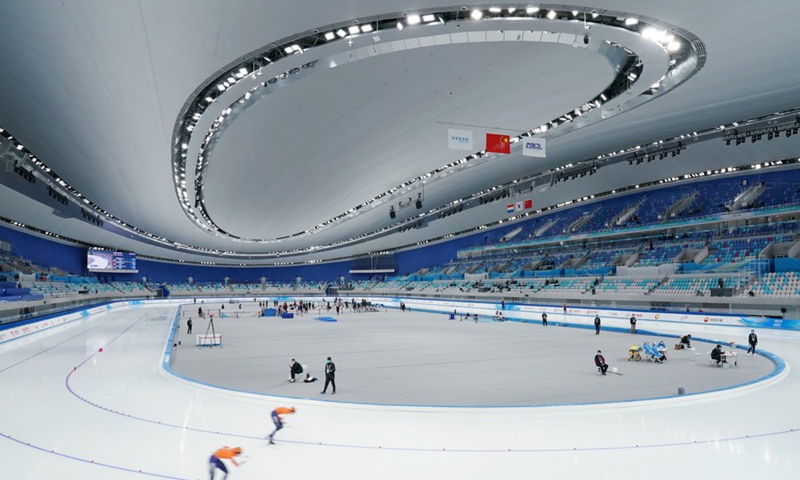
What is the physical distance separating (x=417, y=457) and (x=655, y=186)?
4295cm

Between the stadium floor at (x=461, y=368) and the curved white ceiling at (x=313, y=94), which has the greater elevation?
the curved white ceiling at (x=313, y=94)

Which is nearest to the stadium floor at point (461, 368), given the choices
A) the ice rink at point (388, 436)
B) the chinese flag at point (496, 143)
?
the ice rink at point (388, 436)

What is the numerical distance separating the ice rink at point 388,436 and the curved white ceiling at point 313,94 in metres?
8.34

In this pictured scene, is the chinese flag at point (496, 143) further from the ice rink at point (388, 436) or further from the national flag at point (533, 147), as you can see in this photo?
the ice rink at point (388, 436)

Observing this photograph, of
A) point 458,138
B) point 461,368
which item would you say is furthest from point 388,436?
point 458,138

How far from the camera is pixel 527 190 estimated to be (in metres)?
42.2

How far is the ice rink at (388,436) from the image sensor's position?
659 cm

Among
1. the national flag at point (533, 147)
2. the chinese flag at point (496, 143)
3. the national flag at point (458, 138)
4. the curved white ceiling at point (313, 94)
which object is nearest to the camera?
the curved white ceiling at point (313, 94)

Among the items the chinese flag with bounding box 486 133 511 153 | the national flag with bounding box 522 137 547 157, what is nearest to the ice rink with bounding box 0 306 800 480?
the chinese flag with bounding box 486 133 511 153

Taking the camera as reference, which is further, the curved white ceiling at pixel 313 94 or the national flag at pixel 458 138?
the national flag at pixel 458 138

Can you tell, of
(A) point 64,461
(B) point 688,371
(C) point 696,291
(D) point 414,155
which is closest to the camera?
(A) point 64,461

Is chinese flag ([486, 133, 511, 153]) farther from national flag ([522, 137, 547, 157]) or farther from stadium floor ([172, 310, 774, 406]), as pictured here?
stadium floor ([172, 310, 774, 406])

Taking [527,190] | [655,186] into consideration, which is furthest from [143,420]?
[655,186]

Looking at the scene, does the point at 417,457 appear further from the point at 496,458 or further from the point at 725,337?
the point at 725,337
